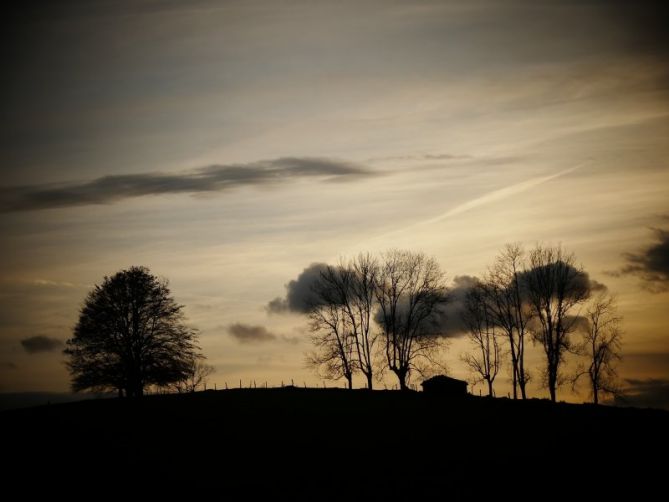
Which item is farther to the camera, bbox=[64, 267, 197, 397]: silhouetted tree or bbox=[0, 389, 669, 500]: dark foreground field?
bbox=[64, 267, 197, 397]: silhouetted tree

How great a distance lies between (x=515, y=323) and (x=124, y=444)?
41.2 m

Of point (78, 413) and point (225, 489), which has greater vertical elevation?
point (78, 413)

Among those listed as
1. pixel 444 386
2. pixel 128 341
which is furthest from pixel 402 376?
pixel 128 341

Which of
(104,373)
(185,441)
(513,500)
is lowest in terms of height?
(513,500)

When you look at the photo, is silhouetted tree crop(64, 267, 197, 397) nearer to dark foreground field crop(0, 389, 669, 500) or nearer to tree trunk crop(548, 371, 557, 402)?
dark foreground field crop(0, 389, 669, 500)

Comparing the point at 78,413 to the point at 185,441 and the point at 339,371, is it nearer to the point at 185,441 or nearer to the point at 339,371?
the point at 185,441

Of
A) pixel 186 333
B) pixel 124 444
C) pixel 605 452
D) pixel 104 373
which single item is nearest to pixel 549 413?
pixel 605 452

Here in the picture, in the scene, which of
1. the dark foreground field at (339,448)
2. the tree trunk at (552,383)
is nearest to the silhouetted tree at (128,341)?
the dark foreground field at (339,448)

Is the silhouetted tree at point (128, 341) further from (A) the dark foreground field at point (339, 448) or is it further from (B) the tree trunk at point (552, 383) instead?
(B) the tree trunk at point (552, 383)

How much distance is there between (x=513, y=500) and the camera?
26422mm

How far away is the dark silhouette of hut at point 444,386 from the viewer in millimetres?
57134

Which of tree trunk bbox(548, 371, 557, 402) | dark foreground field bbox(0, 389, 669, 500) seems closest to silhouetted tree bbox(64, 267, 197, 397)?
dark foreground field bbox(0, 389, 669, 500)

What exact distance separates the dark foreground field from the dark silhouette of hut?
665 cm

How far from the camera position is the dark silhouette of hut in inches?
2249
